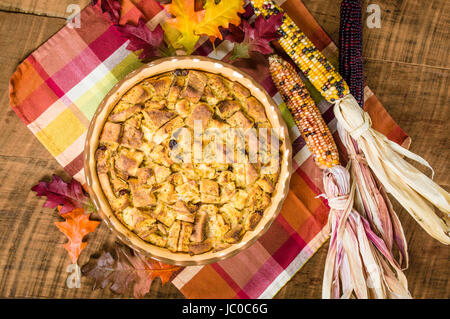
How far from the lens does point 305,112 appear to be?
2.15m

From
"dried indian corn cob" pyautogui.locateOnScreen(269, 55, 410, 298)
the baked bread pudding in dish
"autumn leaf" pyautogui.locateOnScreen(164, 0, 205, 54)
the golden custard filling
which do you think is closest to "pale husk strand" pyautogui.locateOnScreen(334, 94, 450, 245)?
"dried indian corn cob" pyautogui.locateOnScreen(269, 55, 410, 298)

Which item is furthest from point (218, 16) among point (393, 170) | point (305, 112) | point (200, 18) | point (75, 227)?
point (75, 227)

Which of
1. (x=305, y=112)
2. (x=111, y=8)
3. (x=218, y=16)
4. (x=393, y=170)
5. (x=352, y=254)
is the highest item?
(x=111, y=8)

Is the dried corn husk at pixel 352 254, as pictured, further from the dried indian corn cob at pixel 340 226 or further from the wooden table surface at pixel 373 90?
the wooden table surface at pixel 373 90

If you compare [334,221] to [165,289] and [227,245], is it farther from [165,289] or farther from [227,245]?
[165,289]

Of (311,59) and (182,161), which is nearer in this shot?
(182,161)

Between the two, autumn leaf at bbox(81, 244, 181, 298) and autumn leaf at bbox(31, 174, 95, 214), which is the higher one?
autumn leaf at bbox(31, 174, 95, 214)

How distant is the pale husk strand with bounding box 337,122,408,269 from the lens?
222 centimetres

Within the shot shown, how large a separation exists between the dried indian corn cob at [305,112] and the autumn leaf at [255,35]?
12 cm

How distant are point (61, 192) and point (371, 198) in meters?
2.15

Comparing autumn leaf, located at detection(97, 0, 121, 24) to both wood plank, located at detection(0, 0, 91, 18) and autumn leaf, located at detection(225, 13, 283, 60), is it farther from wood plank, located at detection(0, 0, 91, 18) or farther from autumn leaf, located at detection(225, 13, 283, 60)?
autumn leaf, located at detection(225, 13, 283, 60)

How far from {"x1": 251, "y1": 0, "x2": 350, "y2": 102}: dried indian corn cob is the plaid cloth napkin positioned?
0.21 m

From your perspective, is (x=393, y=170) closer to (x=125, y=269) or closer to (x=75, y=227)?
(x=125, y=269)

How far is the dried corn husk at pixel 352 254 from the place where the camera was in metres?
2.18
